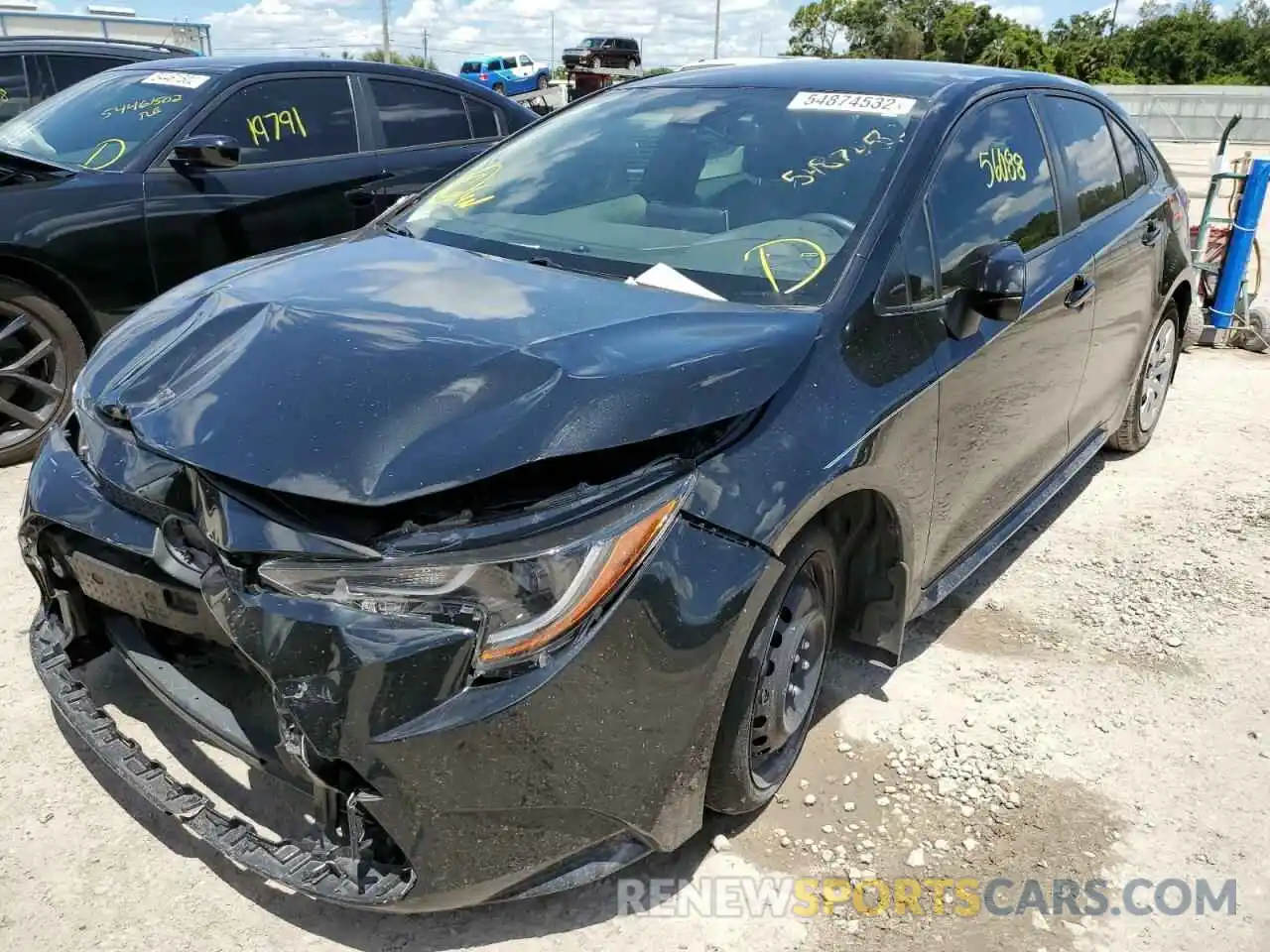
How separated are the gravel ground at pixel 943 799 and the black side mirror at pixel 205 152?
5.58ft

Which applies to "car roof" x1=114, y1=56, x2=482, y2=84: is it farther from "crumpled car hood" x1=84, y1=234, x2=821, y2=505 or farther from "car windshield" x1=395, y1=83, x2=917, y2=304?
"crumpled car hood" x1=84, y1=234, x2=821, y2=505

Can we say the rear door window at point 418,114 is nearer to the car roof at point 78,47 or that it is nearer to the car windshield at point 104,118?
the car windshield at point 104,118

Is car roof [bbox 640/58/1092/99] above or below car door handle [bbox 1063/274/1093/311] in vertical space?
above

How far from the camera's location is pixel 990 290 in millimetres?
2562

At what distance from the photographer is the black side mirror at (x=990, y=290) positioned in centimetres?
256

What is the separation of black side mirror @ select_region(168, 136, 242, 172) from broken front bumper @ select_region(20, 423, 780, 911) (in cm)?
282

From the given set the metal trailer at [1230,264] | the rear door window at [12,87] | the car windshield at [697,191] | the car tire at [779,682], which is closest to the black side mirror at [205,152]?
the car windshield at [697,191]

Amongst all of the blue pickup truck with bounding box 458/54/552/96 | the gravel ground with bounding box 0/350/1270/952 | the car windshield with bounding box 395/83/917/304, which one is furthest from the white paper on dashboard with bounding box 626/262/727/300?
the blue pickup truck with bounding box 458/54/552/96

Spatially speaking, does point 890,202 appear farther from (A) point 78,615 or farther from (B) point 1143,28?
→ (B) point 1143,28

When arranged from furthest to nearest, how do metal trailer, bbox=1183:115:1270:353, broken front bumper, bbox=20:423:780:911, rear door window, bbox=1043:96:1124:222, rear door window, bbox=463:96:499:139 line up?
metal trailer, bbox=1183:115:1270:353 → rear door window, bbox=463:96:499:139 → rear door window, bbox=1043:96:1124:222 → broken front bumper, bbox=20:423:780:911

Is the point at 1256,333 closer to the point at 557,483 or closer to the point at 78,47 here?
the point at 557,483

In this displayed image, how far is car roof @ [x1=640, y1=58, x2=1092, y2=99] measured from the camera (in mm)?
2990

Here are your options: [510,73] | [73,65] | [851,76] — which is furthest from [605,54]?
[851,76]

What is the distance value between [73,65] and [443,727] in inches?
273
